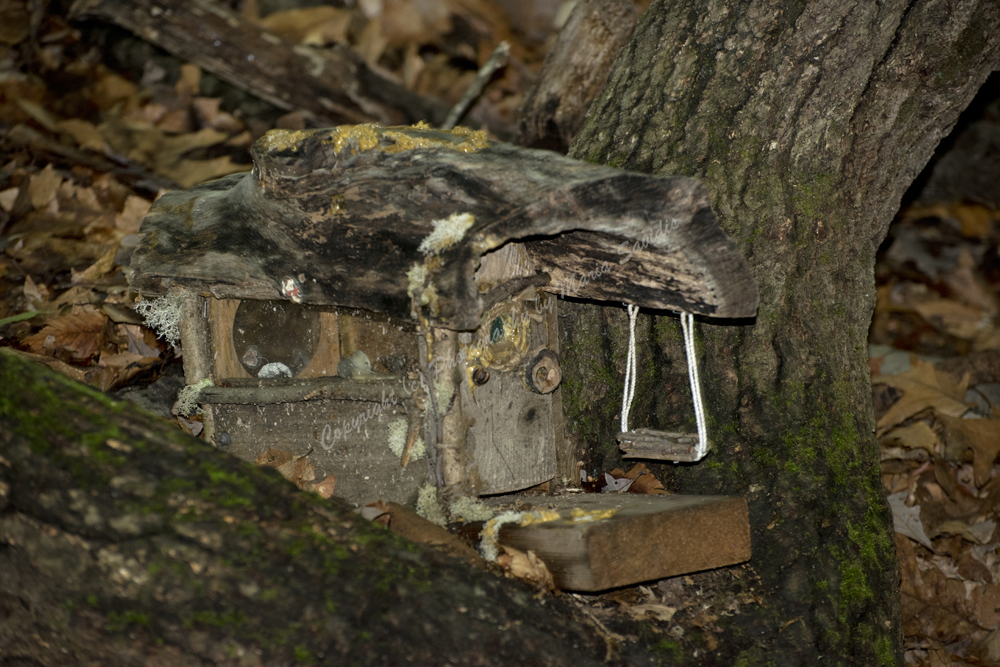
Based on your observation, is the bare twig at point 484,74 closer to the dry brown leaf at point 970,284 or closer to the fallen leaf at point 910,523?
the fallen leaf at point 910,523

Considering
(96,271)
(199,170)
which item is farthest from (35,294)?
(199,170)

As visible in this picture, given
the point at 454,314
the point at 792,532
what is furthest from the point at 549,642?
the point at 792,532

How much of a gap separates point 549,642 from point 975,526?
252 cm

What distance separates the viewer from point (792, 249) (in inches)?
106

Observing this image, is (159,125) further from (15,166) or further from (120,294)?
(120,294)

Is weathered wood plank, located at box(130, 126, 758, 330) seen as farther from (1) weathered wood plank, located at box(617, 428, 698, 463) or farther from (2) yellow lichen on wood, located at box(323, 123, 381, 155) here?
(1) weathered wood plank, located at box(617, 428, 698, 463)

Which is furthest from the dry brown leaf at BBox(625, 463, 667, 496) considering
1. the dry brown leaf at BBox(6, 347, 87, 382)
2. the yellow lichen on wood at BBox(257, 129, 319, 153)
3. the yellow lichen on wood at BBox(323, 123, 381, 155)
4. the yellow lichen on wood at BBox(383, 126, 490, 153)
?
the dry brown leaf at BBox(6, 347, 87, 382)

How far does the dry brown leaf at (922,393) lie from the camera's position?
3939 millimetres

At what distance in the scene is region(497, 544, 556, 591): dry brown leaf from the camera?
201 cm

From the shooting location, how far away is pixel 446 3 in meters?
7.12

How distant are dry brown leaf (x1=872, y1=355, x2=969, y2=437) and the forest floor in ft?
0.03

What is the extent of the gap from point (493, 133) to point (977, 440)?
11.9 feet

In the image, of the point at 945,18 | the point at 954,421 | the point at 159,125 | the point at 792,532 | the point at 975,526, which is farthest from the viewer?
the point at 159,125

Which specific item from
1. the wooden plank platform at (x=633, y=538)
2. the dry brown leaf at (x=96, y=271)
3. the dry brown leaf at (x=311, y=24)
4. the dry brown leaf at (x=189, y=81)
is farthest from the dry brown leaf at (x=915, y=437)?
the dry brown leaf at (x=189, y=81)
